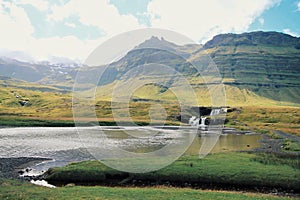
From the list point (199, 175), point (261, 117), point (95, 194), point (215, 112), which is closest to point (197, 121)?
point (215, 112)

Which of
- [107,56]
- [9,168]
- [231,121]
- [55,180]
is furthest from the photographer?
[231,121]

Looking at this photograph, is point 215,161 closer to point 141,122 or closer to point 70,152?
point 70,152

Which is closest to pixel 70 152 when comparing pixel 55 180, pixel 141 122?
pixel 55 180

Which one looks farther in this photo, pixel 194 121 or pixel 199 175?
pixel 194 121

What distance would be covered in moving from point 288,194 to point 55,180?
25.4m

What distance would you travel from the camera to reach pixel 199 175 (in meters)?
31.3

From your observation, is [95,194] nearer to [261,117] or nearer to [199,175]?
[199,175]

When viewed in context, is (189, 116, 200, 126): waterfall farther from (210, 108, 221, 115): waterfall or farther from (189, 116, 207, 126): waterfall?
(210, 108, 221, 115): waterfall

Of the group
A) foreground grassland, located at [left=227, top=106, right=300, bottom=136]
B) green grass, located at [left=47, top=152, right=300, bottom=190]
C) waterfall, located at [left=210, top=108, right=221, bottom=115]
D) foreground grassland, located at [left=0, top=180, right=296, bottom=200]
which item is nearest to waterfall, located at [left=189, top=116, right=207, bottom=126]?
foreground grassland, located at [left=227, top=106, right=300, bottom=136]

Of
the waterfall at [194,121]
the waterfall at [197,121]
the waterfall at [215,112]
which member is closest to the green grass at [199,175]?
the waterfall at [197,121]

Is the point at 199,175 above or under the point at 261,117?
under

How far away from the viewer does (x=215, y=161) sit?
1471 inches

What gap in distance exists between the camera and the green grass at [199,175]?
2977 cm

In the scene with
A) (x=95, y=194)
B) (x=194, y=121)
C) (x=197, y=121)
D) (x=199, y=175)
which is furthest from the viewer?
(x=194, y=121)
